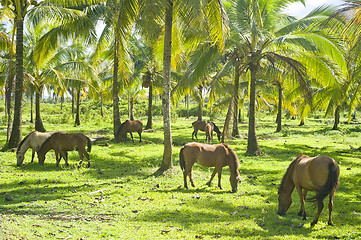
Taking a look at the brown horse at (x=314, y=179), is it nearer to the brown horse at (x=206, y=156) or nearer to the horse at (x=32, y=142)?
the brown horse at (x=206, y=156)

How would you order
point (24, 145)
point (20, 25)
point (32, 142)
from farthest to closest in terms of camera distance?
point (20, 25), point (32, 142), point (24, 145)

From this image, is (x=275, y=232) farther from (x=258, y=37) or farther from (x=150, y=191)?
(x=258, y=37)

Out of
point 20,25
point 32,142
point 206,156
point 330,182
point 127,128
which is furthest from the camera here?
point 127,128

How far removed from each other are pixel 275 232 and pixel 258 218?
2.95ft

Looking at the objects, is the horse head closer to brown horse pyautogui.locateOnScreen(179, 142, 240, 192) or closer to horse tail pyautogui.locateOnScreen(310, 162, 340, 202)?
brown horse pyautogui.locateOnScreen(179, 142, 240, 192)

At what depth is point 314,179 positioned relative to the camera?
673 centimetres

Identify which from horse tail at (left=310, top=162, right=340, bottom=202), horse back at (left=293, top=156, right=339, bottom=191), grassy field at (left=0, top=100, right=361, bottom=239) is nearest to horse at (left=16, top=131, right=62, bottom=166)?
grassy field at (left=0, top=100, right=361, bottom=239)

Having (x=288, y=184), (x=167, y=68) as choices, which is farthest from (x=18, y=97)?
(x=288, y=184)

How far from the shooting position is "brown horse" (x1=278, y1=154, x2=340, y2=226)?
6.47 meters

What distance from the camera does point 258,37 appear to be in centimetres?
1543

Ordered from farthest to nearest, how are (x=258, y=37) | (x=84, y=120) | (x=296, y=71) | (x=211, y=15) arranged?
(x=84, y=120), (x=258, y=37), (x=296, y=71), (x=211, y=15)

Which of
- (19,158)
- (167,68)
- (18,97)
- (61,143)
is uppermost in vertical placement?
(167,68)

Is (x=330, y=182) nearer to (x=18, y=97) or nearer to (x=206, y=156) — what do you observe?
(x=206, y=156)

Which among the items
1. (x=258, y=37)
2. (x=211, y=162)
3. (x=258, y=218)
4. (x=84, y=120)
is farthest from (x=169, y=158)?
(x=84, y=120)
